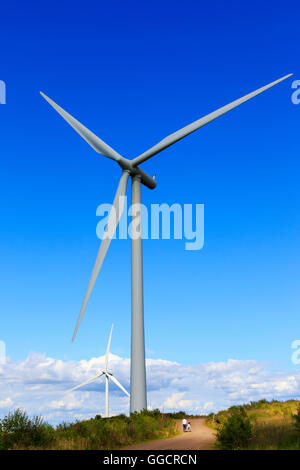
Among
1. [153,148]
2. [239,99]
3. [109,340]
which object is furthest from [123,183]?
[109,340]

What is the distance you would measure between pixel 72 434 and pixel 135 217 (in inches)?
869

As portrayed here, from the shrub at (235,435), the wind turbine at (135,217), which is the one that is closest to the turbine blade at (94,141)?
the wind turbine at (135,217)

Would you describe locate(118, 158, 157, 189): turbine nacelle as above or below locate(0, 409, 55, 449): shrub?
above

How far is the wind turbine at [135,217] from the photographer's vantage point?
43.1m

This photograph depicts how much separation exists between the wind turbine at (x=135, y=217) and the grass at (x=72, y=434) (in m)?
5.52

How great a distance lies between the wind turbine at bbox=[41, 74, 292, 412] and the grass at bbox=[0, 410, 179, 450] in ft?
18.1

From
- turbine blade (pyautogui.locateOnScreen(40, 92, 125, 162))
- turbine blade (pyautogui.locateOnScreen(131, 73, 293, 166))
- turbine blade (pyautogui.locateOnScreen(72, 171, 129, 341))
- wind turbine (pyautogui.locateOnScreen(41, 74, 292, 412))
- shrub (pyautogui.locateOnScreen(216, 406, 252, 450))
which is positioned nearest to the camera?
shrub (pyautogui.locateOnScreen(216, 406, 252, 450))

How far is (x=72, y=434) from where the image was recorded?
3262 centimetres

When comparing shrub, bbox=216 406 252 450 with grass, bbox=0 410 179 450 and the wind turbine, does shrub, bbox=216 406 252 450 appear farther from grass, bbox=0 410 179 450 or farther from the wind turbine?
the wind turbine

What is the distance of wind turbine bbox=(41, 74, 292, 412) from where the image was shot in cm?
4312

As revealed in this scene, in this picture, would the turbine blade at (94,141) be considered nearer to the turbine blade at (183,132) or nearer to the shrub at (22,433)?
the turbine blade at (183,132)

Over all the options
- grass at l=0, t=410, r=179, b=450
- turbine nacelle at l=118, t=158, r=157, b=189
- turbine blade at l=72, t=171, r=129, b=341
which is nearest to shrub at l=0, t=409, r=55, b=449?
grass at l=0, t=410, r=179, b=450
